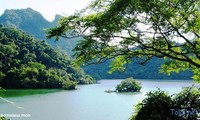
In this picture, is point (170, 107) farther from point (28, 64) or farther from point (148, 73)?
point (148, 73)

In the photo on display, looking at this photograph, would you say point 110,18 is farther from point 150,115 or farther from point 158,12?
point 150,115

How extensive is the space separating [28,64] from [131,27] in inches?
2264

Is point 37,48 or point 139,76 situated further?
point 139,76

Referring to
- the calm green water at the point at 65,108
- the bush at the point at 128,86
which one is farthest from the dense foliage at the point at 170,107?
the bush at the point at 128,86

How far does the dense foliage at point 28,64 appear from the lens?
57.5 meters

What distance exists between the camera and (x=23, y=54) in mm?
65750

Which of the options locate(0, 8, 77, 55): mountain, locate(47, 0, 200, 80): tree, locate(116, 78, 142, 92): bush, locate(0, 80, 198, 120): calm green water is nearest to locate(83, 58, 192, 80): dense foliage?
locate(116, 78, 142, 92): bush

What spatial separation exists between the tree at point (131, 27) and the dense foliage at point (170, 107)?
1.16 m

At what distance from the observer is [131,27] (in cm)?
832

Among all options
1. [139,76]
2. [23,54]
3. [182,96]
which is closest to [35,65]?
→ [23,54]

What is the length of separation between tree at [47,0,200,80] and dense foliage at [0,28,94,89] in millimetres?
45327

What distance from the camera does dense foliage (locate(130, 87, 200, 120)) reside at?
25.7 ft

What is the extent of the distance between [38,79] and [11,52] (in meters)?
7.33

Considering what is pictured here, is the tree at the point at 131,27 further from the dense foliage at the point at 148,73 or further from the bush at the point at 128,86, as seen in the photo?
the dense foliage at the point at 148,73
